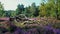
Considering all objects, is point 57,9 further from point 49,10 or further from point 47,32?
point 47,32

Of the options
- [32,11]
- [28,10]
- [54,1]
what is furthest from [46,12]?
[28,10]

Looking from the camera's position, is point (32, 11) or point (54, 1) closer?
point (54, 1)

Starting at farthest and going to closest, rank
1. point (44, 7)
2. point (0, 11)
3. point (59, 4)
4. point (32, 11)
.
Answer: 1. point (32, 11)
2. point (0, 11)
3. point (44, 7)
4. point (59, 4)

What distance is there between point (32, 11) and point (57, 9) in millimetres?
31961

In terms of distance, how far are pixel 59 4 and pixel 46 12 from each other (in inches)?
163

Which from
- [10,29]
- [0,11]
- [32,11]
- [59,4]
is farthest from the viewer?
[32,11]

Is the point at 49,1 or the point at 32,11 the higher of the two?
the point at 49,1

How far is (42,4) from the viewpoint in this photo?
4006 centimetres

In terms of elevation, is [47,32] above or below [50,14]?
above

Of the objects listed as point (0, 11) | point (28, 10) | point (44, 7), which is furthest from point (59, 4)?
point (28, 10)

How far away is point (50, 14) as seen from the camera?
39781 millimetres

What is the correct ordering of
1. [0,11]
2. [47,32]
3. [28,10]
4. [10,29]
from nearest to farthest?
1. [47,32]
2. [10,29]
3. [0,11]
4. [28,10]

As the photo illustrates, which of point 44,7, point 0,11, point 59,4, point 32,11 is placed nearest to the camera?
point 59,4

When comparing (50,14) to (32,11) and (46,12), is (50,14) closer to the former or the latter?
(46,12)
